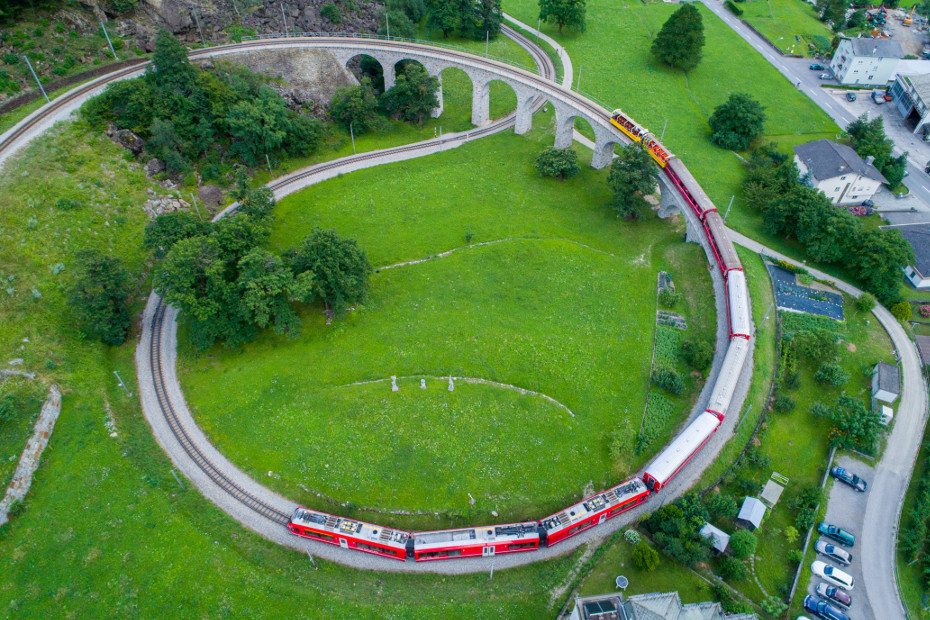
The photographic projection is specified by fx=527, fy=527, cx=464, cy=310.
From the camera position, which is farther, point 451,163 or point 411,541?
point 451,163

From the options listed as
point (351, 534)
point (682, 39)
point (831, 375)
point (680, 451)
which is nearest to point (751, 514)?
point (680, 451)

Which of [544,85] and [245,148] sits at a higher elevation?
[544,85]

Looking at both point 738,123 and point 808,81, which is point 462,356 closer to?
point 738,123

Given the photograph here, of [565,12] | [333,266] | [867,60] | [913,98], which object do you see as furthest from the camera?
[565,12]

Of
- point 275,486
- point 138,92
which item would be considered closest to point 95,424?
point 275,486

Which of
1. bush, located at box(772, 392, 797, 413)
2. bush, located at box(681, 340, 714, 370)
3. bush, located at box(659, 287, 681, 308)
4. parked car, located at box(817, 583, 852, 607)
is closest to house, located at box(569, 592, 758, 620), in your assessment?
parked car, located at box(817, 583, 852, 607)

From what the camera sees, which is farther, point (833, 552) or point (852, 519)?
point (852, 519)

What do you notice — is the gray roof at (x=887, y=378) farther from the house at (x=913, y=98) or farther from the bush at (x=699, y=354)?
the house at (x=913, y=98)

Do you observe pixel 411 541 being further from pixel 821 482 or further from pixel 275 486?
pixel 821 482
